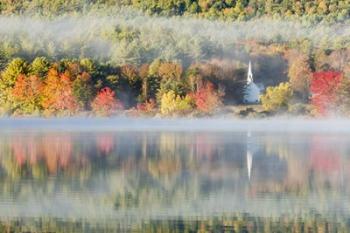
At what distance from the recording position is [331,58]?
230 feet

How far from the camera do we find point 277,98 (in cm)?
6122

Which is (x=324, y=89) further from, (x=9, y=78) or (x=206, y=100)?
(x=9, y=78)

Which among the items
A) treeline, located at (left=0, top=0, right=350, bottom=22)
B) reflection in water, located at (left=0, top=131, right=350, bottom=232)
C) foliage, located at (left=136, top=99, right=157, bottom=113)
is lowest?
foliage, located at (left=136, top=99, right=157, bottom=113)

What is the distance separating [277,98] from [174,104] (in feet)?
21.1

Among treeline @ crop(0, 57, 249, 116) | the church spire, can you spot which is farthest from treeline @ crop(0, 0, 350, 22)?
treeline @ crop(0, 57, 249, 116)

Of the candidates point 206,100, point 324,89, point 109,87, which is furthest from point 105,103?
point 324,89

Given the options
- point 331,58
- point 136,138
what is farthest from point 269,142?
point 331,58

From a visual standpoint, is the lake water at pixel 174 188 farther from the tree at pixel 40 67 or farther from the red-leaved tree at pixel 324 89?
the tree at pixel 40 67

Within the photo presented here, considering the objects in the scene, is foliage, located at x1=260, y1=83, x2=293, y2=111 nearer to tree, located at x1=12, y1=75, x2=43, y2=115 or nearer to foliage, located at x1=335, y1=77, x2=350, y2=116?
foliage, located at x1=335, y1=77, x2=350, y2=116

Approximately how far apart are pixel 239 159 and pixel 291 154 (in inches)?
84.9

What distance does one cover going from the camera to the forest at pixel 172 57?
202ft

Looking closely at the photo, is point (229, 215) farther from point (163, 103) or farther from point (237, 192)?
point (163, 103)

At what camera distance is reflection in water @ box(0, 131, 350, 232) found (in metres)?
14.0

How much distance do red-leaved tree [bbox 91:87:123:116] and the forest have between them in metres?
0.07
